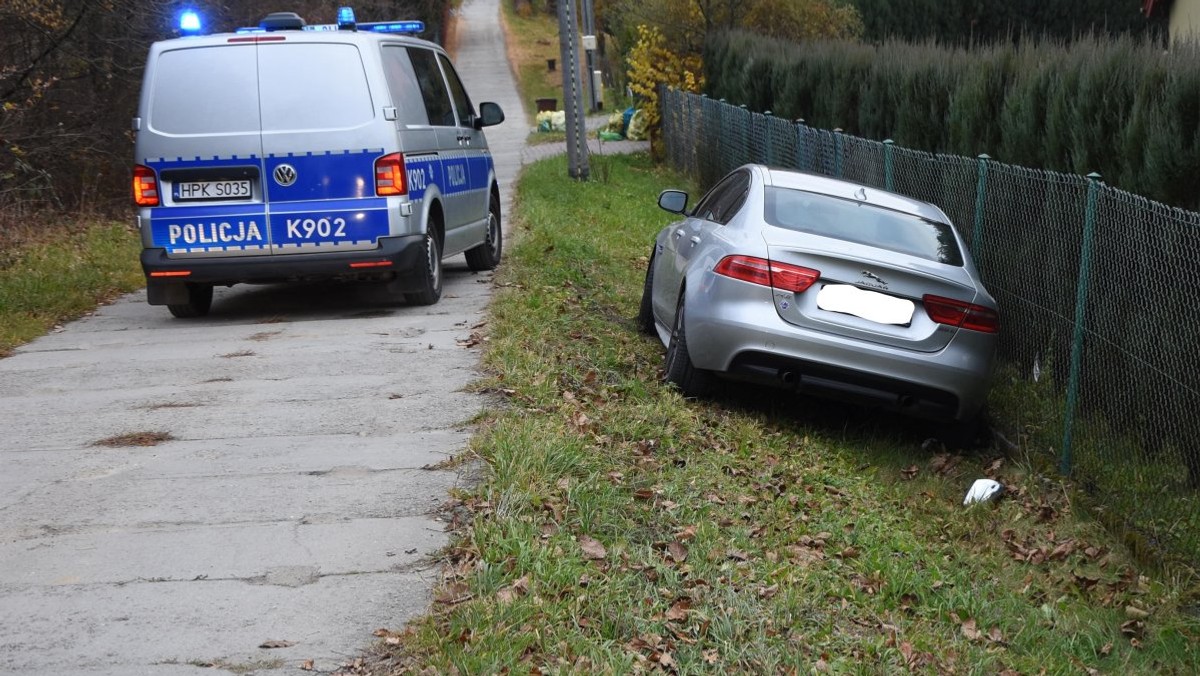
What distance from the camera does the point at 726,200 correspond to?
8500 mm

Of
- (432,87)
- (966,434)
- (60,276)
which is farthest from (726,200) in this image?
(60,276)

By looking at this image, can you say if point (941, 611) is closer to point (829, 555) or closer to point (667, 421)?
point (829, 555)

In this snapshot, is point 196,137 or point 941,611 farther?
point 196,137

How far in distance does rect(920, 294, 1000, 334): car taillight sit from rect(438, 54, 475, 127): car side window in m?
5.80

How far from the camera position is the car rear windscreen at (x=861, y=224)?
749 centimetres

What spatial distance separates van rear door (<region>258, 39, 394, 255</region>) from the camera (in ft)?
31.0

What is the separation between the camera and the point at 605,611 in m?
4.37

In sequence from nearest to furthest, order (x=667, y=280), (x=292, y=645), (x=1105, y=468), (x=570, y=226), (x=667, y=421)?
(x=292, y=645)
(x=1105, y=468)
(x=667, y=421)
(x=667, y=280)
(x=570, y=226)

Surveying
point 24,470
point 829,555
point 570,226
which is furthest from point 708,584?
point 570,226

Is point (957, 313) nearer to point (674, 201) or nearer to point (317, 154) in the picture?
point (674, 201)

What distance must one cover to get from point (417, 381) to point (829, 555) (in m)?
3.07

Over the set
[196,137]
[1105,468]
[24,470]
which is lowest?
[1105,468]

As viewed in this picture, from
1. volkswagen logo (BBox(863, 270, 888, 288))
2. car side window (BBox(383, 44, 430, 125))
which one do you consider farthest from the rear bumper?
car side window (BBox(383, 44, 430, 125))

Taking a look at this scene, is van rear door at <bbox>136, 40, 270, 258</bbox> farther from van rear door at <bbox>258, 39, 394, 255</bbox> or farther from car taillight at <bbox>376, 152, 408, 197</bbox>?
car taillight at <bbox>376, 152, 408, 197</bbox>
